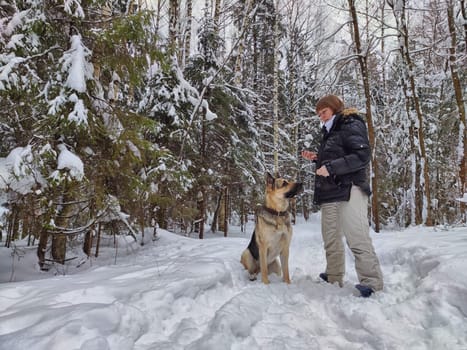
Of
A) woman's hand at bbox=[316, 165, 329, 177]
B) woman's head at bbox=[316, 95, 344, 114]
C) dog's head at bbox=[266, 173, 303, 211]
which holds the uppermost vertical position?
woman's head at bbox=[316, 95, 344, 114]

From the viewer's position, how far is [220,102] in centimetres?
1055

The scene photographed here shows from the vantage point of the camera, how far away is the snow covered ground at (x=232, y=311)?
80.4 inches

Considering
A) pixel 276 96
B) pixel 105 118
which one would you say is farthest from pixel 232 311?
pixel 276 96

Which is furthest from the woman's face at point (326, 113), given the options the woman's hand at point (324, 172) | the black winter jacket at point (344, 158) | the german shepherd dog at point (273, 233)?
the german shepherd dog at point (273, 233)

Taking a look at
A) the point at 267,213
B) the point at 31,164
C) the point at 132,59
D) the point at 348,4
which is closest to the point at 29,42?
the point at 132,59

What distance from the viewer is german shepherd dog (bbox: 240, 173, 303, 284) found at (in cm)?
430

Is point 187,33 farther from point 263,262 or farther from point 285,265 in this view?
point 285,265

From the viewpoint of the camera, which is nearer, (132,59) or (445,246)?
(445,246)

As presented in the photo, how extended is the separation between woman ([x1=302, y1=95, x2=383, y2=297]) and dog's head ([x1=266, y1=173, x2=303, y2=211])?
607 millimetres

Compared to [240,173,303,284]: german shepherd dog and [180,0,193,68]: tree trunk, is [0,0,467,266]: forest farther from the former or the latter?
[240,173,303,284]: german shepherd dog

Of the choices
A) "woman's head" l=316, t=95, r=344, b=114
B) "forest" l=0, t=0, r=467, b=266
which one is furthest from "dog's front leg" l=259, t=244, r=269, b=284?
"forest" l=0, t=0, r=467, b=266

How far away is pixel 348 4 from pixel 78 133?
9.43 metres

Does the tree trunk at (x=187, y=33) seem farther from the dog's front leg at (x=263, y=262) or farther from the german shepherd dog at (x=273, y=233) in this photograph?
the dog's front leg at (x=263, y=262)

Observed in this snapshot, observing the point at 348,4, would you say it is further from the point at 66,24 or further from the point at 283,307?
the point at 283,307
